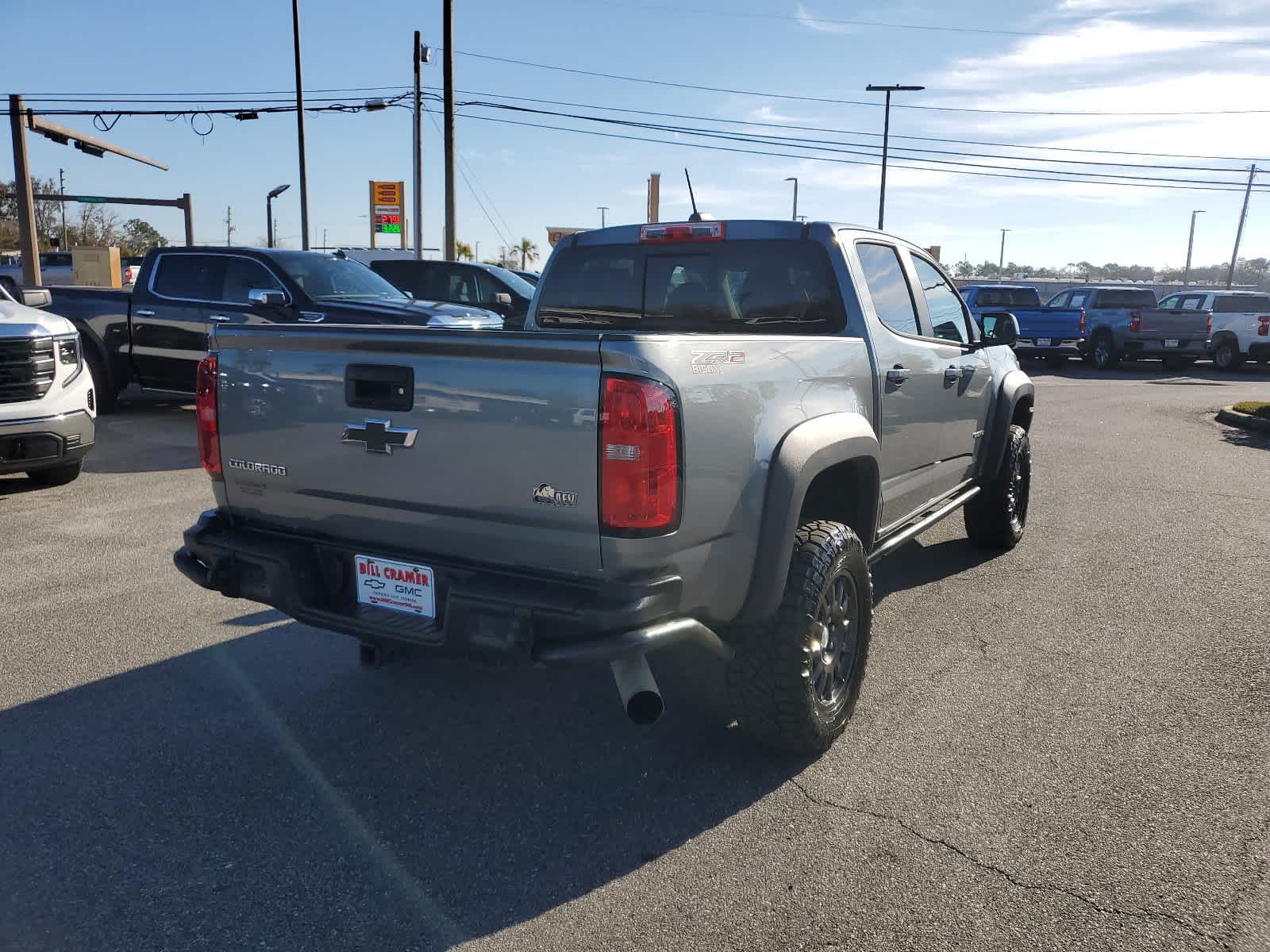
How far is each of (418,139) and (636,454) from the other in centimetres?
3025

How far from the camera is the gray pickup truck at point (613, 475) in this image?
2.86m

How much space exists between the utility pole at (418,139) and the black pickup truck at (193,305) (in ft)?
61.8

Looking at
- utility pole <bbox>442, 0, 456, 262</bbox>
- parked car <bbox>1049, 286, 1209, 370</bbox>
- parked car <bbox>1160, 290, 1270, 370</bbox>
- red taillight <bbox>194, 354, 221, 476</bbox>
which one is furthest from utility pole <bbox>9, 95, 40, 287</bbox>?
parked car <bbox>1160, 290, 1270, 370</bbox>

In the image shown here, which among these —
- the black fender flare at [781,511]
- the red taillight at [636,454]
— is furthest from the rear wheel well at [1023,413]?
the red taillight at [636,454]

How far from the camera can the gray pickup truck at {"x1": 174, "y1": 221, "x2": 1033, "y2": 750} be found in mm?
2857

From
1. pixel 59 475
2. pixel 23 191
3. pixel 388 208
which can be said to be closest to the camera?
pixel 59 475

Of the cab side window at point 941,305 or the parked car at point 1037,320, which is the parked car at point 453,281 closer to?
the cab side window at point 941,305

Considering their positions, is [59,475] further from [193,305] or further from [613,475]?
[613,475]

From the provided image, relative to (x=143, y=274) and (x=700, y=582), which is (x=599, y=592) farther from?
(x=143, y=274)

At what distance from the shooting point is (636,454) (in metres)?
2.80

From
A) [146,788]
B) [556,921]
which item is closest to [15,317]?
[146,788]

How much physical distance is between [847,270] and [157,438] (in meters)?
8.39

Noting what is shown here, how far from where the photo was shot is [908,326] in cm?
476

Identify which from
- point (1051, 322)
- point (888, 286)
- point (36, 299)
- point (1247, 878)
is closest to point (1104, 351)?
point (1051, 322)
